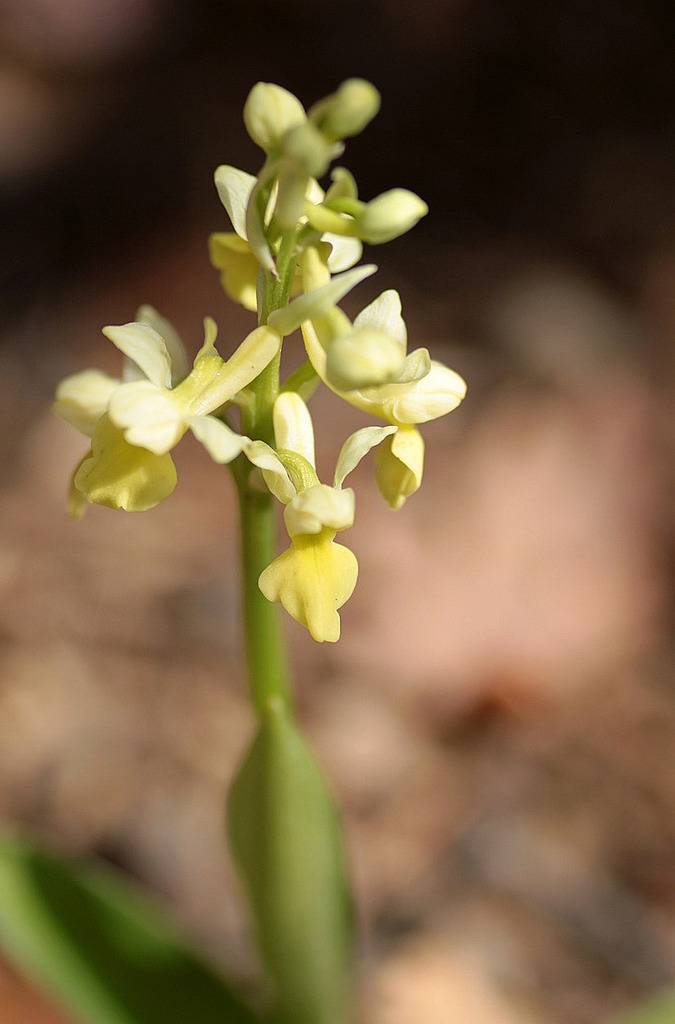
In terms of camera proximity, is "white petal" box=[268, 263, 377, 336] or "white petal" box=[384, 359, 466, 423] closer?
"white petal" box=[268, 263, 377, 336]

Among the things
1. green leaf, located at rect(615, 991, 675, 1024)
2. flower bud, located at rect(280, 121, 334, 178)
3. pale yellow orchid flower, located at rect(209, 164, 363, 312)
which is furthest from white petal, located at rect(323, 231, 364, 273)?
green leaf, located at rect(615, 991, 675, 1024)

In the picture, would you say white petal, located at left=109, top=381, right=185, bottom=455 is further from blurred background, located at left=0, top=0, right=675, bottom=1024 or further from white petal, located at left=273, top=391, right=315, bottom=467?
blurred background, located at left=0, top=0, right=675, bottom=1024

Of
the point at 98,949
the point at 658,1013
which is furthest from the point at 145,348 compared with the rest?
the point at 658,1013

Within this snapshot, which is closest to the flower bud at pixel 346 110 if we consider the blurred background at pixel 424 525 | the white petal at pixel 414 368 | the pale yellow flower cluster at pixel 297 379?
the pale yellow flower cluster at pixel 297 379

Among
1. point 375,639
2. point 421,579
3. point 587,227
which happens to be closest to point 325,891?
point 375,639

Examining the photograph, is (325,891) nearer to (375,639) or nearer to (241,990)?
(241,990)
